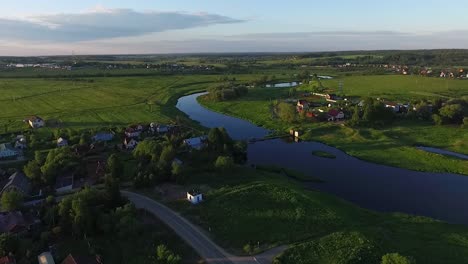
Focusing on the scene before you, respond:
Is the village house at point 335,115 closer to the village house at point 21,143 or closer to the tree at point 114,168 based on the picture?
the tree at point 114,168

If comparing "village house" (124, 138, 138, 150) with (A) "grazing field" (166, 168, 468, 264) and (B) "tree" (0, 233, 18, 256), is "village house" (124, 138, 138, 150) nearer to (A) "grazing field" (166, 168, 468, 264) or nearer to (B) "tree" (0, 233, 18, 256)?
(A) "grazing field" (166, 168, 468, 264)

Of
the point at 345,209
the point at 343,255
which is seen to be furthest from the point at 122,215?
the point at 345,209

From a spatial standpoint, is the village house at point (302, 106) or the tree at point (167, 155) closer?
the tree at point (167, 155)

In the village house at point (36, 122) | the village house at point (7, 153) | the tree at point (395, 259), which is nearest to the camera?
the tree at point (395, 259)

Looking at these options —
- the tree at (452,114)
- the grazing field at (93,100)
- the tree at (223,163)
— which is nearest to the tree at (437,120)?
the tree at (452,114)

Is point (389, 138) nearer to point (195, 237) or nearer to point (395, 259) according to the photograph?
point (395, 259)

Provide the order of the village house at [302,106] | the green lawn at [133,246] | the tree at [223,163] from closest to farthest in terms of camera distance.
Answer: the green lawn at [133,246] → the tree at [223,163] → the village house at [302,106]

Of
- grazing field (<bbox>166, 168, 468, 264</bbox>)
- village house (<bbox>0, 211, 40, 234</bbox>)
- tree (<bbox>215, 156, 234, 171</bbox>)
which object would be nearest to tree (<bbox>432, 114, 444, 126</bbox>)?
grazing field (<bbox>166, 168, 468, 264</bbox>)
